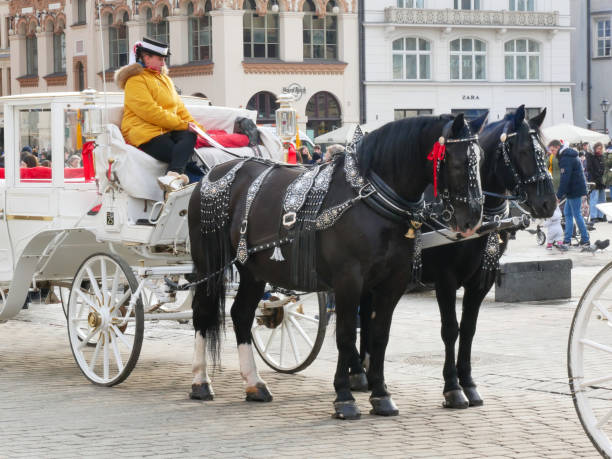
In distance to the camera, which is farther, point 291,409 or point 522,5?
point 522,5

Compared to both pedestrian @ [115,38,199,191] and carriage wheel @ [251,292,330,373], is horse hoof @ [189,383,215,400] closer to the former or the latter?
carriage wheel @ [251,292,330,373]

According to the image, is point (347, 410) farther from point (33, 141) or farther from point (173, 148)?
point (33, 141)

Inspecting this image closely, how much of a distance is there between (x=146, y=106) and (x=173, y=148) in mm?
399

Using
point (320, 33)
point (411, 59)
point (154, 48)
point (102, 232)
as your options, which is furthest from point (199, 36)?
point (102, 232)

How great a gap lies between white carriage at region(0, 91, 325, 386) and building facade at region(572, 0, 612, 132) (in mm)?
46182

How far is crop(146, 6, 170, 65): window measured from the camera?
4953 cm

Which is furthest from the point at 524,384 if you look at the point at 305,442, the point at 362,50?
the point at 362,50

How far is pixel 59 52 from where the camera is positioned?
56031 mm

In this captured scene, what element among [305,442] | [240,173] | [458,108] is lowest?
[305,442]

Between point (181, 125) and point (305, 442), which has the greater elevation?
point (181, 125)

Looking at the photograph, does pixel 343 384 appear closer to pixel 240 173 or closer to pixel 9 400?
pixel 240 173

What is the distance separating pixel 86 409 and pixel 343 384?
1.85m

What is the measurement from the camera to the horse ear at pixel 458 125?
7306 millimetres

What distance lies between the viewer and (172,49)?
49156 mm
